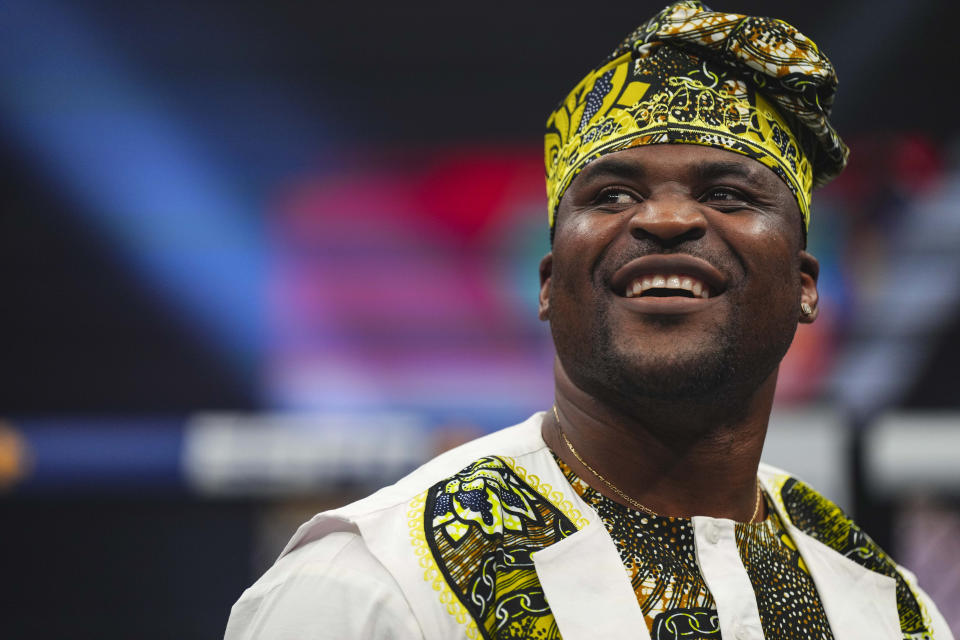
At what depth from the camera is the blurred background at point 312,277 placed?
3.57 meters

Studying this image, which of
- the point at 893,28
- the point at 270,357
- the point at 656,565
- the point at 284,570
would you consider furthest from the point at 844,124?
the point at 284,570

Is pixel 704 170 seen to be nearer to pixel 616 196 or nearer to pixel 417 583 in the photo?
pixel 616 196

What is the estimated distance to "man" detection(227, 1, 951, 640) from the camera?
105cm

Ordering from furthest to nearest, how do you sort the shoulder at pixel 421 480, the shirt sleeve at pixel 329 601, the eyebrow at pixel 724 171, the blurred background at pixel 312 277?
the blurred background at pixel 312 277
the eyebrow at pixel 724 171
the shoulder at pixel 421 480
the shirt sleeve at pixel 329 601

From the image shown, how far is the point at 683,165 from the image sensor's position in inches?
48.3

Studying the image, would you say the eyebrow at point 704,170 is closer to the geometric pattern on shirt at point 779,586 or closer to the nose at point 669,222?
the nose at point 669,222

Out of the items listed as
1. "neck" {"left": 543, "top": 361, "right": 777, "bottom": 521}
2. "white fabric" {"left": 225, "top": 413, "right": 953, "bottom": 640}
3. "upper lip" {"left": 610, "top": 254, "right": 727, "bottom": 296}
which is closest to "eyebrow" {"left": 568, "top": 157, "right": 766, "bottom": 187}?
"upper lip" {"left": 610, "top": 254, "right": 727, "bottom": 296}

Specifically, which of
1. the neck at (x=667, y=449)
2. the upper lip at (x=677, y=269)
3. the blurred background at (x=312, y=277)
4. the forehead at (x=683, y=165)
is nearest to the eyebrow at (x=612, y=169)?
the forehead at (x=683, y=165)

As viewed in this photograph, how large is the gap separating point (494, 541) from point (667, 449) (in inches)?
11.7

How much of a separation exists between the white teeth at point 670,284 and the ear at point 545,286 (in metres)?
0.17

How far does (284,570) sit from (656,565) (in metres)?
0.43

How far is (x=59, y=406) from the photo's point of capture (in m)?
3.76

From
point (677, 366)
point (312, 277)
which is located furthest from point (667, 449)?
point (312, 277)

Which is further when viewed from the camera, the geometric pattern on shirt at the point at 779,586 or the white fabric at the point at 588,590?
the geometric pattern on shirt at the point at 779,586
